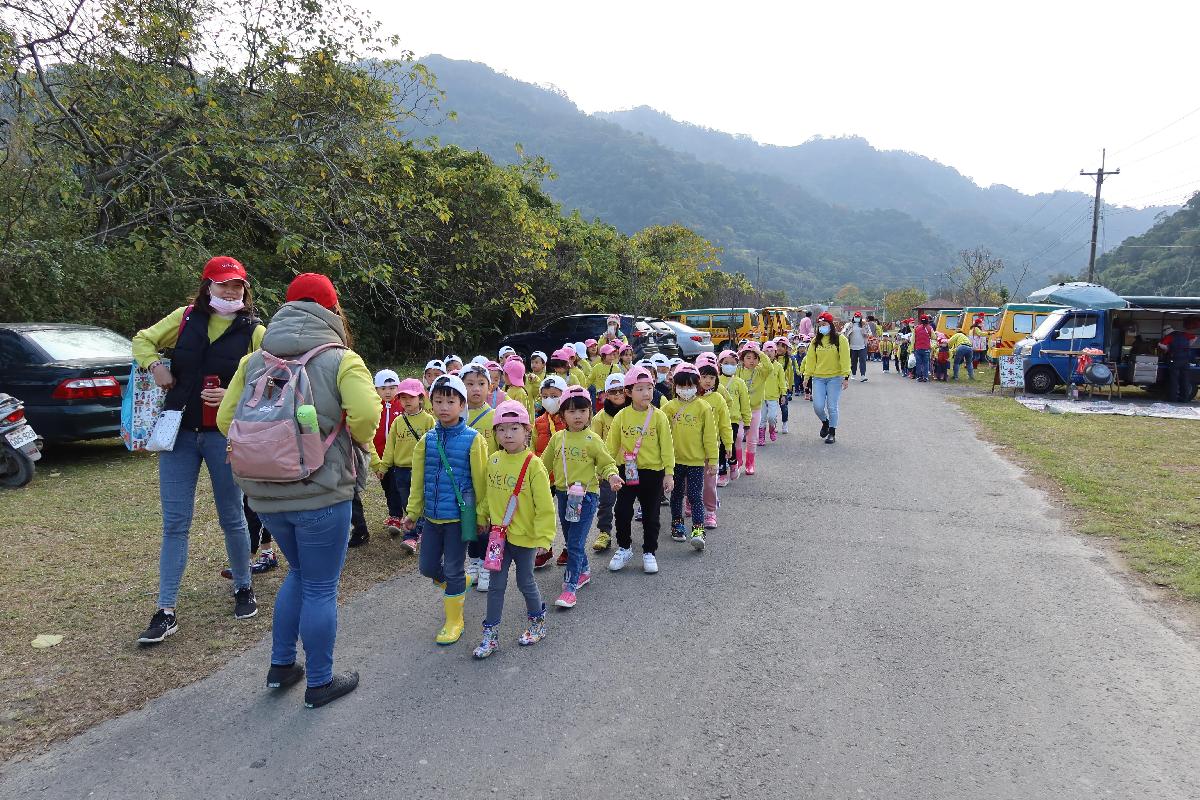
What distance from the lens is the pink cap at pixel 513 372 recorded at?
707 centimetres

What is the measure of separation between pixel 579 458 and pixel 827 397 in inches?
259

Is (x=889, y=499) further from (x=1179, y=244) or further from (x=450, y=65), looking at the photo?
(x=450, y=65)

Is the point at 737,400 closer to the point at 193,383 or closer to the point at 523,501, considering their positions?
the point at 523,501

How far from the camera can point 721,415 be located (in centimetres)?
662

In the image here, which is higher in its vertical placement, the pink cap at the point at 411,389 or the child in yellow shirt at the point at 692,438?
the pink cap at the point at 411,389

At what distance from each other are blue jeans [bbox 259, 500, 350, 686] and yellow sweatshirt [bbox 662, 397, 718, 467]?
319 centimetres

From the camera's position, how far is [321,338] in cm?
333

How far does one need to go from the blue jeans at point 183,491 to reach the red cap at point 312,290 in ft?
3.66

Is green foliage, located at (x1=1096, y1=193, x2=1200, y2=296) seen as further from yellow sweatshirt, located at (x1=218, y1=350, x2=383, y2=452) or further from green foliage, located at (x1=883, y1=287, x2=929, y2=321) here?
yellow sweatshirt, located at (x1=218, y1=350, x2=383, y2=452)

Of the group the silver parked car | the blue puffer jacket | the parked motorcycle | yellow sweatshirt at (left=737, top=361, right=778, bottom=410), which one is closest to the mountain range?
the silver parked car

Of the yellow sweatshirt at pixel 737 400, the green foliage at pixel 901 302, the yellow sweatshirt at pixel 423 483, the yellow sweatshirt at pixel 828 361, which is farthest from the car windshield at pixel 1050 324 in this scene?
the green foliage at pixel 901 302

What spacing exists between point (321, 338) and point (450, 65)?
18622cm

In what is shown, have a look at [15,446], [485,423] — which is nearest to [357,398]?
[485,423]

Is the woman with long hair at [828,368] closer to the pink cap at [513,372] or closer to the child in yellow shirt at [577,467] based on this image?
the pink cap at [513,372]
